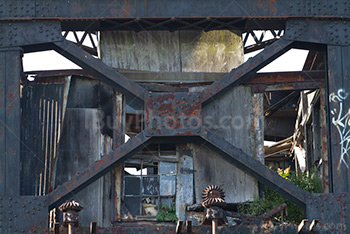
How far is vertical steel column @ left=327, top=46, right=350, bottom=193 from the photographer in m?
15.5

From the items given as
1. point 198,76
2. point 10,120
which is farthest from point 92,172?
point 198,76

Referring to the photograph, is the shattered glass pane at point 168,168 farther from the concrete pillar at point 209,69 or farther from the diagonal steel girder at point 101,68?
the diagonal steel girder at point 101,68

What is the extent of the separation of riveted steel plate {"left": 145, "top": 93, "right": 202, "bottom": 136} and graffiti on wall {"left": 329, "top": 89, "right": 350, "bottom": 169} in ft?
9.50

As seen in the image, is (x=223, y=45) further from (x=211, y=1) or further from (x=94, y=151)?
(x=94, y=151)

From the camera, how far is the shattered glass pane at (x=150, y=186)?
1718 cm

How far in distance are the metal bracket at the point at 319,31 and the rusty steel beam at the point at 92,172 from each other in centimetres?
397

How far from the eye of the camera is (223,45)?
18109 millimetres

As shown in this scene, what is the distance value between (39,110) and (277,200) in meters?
5.91

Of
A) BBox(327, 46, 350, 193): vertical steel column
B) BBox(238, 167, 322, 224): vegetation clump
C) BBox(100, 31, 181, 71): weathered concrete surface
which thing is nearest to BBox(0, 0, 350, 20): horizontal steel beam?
BBox(327, 46, 350, 193): vertical steel column

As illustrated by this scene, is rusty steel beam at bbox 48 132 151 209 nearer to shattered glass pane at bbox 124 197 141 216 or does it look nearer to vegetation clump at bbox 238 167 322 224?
shattered glass pane at bbox 124 197 141 216

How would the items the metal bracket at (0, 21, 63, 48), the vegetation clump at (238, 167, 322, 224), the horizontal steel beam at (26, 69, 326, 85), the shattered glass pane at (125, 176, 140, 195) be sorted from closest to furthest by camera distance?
the metal bracket at (0, 21, 63, 48) < the vegetation clump at (238, 167, 322, 224) < the shattered glass pane at (125, 176, 140, 195) < the horizontal steel beam at (26, 69, 326, 85)

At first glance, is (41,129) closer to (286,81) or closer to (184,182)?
(184,182)

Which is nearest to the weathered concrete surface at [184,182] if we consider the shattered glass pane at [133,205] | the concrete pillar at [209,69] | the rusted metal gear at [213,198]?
the concrete pillar at [209,69]

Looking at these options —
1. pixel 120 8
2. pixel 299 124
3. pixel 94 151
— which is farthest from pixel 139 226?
pixel 299 124
